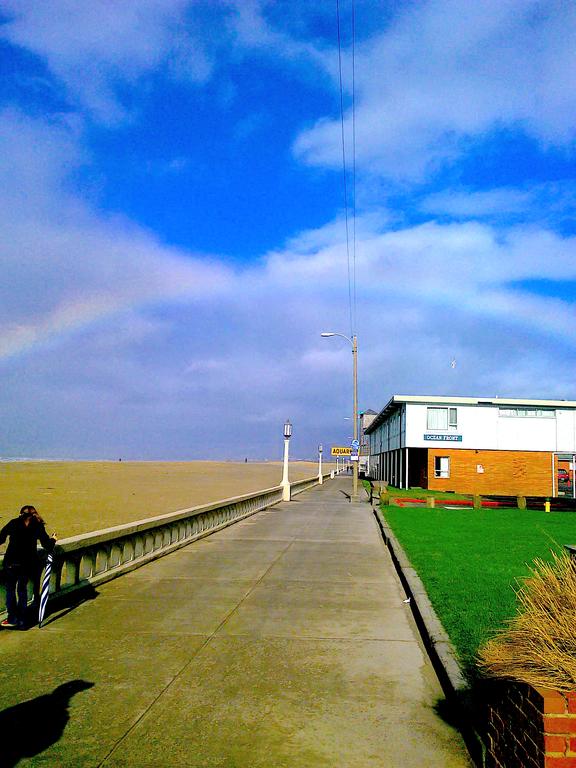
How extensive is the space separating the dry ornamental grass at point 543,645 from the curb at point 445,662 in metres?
0.66

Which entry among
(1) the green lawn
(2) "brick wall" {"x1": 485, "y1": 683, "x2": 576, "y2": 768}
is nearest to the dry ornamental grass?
(2) "brick wall" {"x1": 485, "y1": 683, "x2": 576, "y2": 768}

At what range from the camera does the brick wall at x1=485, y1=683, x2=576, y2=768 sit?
3225 millimetres

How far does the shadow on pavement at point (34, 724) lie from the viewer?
433 cm

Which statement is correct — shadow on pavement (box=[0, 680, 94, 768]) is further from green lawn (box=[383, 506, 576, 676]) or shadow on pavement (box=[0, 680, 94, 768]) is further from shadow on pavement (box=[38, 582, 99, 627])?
green lawn (box=[383, 506, 576, 676])

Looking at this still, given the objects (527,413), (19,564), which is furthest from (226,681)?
(527,413)

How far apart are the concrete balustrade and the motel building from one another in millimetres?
32477

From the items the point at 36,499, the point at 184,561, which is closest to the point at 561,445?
the point at 36,499

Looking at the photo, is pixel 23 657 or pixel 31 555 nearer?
pixel 23 657

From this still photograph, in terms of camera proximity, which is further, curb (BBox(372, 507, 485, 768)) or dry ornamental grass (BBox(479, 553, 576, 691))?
curb (BBox(372, 507, 485, 768))

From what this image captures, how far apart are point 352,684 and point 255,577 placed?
5.53 m

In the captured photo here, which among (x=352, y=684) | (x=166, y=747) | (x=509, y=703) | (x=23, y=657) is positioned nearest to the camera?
(x=509, y=703)

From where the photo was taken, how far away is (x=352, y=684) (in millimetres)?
5773

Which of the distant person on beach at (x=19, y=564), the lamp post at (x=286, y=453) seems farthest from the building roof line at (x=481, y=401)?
the distant person on beach at (x=19, y=564)

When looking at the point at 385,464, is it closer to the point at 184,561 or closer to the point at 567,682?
the point at 184,561
